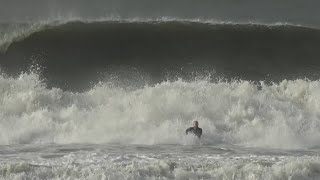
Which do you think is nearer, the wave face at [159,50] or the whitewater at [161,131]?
the whitewater at [161,131]

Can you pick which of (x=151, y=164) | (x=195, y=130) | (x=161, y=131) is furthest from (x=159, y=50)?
(x=151, y=164)

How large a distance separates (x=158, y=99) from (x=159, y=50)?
3.20m

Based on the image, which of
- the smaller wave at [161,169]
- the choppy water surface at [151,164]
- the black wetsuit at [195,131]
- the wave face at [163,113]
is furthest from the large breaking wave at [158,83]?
the smaller wave at [161,169]

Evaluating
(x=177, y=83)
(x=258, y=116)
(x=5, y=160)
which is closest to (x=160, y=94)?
(x=177, y=83)

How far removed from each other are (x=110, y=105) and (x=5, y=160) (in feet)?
15.6

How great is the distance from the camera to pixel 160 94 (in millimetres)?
15703

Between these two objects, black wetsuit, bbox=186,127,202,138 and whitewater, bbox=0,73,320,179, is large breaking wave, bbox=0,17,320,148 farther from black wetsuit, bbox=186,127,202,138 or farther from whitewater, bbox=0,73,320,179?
black wetsuit, bbox=186,127,202,138

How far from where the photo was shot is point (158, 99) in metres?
15.5

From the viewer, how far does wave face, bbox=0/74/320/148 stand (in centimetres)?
1398

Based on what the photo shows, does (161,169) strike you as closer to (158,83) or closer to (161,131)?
(161,131)

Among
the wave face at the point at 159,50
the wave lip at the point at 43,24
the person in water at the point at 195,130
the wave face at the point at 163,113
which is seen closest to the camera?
the person in water at the point at 195,130

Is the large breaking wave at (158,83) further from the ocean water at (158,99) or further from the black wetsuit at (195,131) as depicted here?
the black wetsuit at (195,131)

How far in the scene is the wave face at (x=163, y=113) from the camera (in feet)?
45.9

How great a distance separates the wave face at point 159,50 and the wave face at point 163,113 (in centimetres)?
101
